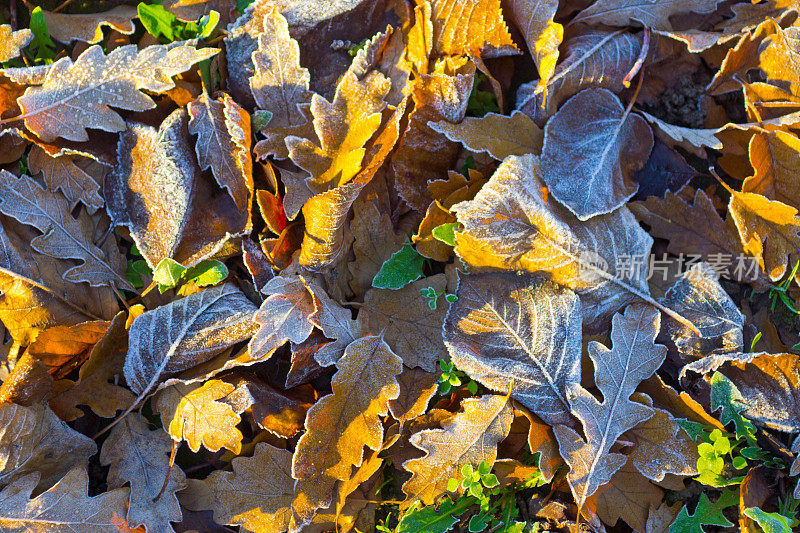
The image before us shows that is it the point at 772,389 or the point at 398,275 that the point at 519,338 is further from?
the point at 772,389

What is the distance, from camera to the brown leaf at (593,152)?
6.70 feet

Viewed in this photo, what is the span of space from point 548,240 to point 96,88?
1.69m

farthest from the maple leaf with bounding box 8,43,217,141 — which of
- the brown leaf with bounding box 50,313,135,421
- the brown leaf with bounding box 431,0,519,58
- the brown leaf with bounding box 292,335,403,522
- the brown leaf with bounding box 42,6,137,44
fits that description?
the brown leaf with bounding box 292,335,403,522

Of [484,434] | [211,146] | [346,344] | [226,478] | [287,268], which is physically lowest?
[226,478]

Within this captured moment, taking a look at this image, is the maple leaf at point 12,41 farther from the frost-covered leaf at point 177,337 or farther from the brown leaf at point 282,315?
the brown leaf at point 282,315

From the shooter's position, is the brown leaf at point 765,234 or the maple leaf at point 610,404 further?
the brown leaf at point 765,234

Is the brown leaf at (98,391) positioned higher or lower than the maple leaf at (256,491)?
higher

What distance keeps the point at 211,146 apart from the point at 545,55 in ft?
4.00

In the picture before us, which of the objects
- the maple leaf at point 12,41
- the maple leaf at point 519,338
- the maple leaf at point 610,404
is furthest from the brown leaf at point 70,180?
the maple leaf at point 610,404

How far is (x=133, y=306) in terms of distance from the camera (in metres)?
2.14

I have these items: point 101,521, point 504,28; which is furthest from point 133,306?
point 504,28

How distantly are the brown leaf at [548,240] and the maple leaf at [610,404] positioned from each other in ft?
0.40

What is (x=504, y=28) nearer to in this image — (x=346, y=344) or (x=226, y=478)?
(x=346, y=344)

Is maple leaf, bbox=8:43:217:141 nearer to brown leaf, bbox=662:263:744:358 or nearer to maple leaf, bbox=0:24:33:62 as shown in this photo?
maple leaf, bbox=0:24:33:62
